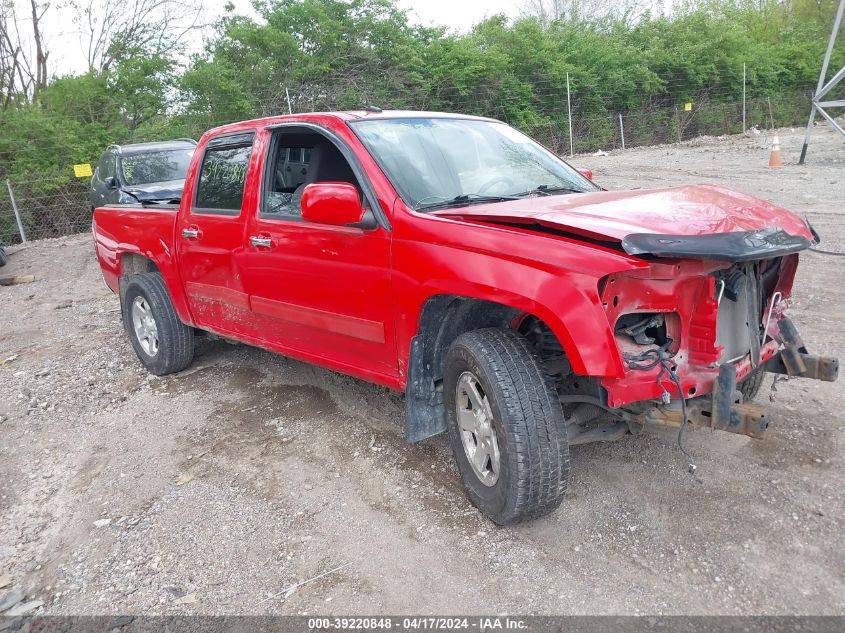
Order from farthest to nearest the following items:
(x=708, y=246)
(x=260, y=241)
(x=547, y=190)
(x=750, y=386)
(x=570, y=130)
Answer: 1. (x=570, y=130)
2. (x=260, y=241)
3. (x=547, y=190)
4. (x=750, y=386)
5. (x=708, y=246)

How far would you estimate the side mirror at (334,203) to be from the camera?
3.34 meters

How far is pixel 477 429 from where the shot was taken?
3.17 meters

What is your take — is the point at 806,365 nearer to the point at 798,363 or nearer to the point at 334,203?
the point at 798,363

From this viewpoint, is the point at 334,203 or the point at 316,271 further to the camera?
the point at 316,271

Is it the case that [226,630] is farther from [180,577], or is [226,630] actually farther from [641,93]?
[641,93]

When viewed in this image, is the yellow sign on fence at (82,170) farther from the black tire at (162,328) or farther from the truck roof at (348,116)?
the truck roof at (348,116)

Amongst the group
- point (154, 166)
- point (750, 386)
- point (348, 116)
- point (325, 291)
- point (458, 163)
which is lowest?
point (750, 386)

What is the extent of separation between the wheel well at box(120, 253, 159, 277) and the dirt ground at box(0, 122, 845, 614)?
109 centimetres

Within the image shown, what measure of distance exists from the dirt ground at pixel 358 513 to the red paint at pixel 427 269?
1.99ft

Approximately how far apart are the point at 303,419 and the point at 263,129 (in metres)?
1.91

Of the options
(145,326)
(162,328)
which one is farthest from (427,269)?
(145,326)

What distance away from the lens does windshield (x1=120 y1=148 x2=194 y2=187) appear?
11500 millimetres

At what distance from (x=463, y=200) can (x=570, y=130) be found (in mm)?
20566

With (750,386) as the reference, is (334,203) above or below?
above
